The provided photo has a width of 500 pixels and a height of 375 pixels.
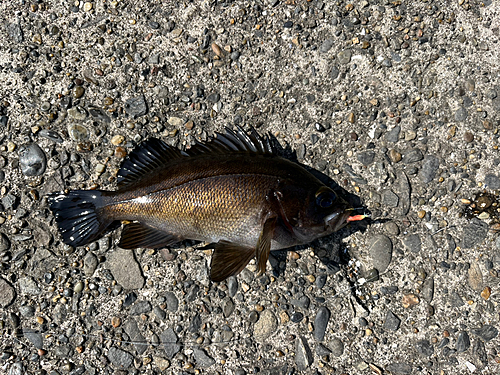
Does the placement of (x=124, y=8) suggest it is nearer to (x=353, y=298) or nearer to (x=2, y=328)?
(x=2, y=328)

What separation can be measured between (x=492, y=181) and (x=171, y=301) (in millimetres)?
2897

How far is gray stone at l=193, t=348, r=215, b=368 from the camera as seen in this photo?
3084mm

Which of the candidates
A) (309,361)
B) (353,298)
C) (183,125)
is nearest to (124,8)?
(183,125)

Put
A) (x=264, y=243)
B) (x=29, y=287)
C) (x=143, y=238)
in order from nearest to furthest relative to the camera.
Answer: (x=264, y=243) → (x=143, y=238) → (x=29, y=287)

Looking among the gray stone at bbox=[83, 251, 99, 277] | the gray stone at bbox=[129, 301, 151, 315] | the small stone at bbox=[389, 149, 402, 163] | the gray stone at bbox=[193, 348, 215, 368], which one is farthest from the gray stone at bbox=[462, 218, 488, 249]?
the gray stone at bbox=[83, 251, 99, 277]

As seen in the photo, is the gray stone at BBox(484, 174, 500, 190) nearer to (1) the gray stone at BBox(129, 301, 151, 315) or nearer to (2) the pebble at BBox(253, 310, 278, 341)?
(2) the pebble at BBox(253, 310, 278, 341)

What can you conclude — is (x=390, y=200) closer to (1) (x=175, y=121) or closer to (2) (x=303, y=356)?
(2) (x=303, y=356)

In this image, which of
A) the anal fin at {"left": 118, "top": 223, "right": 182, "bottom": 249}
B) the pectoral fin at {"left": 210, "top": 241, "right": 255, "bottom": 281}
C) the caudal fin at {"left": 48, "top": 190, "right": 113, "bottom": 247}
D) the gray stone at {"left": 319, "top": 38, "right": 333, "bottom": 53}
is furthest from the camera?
the gray stone at {"left": 319, "top": 38, "right": 333, "bottom": 53}

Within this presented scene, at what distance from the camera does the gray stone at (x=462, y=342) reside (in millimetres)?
3107

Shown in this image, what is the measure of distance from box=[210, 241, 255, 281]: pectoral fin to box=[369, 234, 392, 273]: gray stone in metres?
1.09

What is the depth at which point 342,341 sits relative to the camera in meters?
3.10

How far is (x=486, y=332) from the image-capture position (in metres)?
3.11

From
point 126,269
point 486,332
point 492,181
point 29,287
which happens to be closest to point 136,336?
point 126,269

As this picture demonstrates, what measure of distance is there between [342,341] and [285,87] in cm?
220
